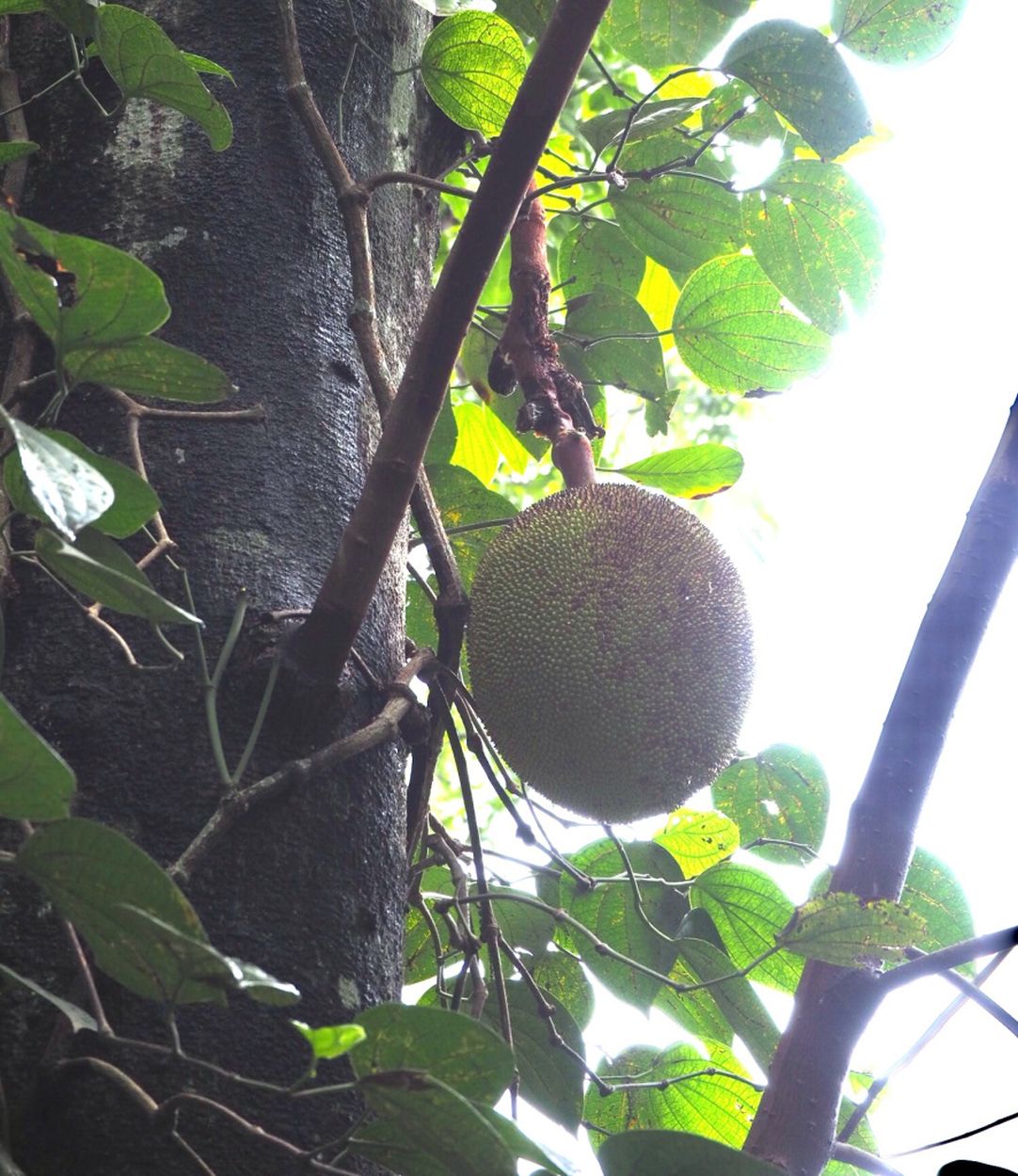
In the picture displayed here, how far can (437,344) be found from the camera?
511 mm

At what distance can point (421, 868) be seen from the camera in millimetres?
701

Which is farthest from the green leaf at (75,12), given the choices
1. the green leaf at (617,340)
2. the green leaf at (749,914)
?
the green leaf at (749,914)

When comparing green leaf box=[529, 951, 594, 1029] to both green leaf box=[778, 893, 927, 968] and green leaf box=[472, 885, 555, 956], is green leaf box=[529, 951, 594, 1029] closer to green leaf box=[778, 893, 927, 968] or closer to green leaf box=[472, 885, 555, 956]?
green leaf box=[472, 885, 555, 956]

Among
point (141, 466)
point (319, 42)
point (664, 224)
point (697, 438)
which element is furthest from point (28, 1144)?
point (697, 438)

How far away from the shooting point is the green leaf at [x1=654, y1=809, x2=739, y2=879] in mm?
892

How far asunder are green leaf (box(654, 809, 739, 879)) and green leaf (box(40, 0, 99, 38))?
590 mm

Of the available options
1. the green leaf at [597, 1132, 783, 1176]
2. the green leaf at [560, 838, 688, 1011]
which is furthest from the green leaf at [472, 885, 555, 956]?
the green leaf at [597, 1132, 783, 1176]

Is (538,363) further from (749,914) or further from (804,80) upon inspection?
(749,914)

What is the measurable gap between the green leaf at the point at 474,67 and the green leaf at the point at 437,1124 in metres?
0.57

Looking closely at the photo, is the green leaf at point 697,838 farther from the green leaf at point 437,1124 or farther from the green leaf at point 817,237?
the green leaf at point 437,1124

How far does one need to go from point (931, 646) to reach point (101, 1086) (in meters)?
0.37

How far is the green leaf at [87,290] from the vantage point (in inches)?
14.8

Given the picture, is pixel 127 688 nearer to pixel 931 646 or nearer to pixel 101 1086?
pixel 101 1086

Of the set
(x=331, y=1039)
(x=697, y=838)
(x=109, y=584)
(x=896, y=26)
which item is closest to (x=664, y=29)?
(x=896, y=26)
